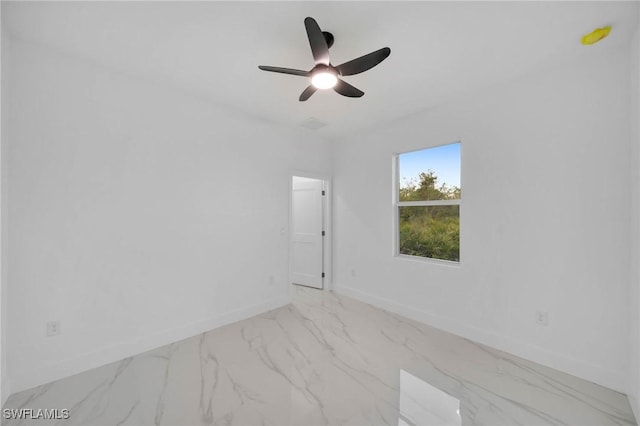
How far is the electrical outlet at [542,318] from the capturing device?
2426mm

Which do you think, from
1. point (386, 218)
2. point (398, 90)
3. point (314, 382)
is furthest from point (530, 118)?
point (314, 382)

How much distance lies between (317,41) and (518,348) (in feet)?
10.2

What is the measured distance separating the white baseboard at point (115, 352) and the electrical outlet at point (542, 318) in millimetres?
3031

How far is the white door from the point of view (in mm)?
4727

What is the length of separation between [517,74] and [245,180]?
9.94 feet

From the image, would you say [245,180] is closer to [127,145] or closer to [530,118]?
[127,145]

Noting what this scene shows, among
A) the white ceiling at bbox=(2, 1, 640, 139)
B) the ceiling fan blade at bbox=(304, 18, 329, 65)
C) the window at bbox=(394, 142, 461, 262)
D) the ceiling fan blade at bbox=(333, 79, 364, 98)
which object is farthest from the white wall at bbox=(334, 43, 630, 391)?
the ceiling fan blade at bbox=(304, 18, 329, 65)

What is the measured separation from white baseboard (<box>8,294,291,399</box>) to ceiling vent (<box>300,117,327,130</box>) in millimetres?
2538

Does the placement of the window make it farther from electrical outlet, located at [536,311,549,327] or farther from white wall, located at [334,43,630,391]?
electrical outlet, located at [536,311,549,327]

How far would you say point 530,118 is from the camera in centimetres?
252

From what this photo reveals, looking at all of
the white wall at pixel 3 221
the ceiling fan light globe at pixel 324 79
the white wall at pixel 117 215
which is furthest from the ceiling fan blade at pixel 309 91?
the white wall at pixel 3 221

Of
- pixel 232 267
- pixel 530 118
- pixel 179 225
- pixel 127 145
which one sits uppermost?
pixel 530 118

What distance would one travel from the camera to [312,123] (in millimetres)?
3752

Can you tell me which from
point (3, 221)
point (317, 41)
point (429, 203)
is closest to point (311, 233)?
point (429, 203)
